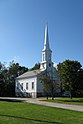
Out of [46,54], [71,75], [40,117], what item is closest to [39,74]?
[46,54]

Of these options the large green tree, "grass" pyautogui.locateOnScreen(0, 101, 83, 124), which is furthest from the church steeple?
"grass" pyautogui.locateOnScreen(0, 101, 83, 124)

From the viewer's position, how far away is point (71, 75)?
3928 cm

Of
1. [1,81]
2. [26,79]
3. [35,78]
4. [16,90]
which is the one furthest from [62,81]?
[1,81]

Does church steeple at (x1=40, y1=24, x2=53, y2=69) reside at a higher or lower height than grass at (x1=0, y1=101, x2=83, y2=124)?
higher

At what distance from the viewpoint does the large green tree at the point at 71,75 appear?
39281mm

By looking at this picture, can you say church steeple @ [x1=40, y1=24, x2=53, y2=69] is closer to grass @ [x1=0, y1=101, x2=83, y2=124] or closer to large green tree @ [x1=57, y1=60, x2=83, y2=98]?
large green tree @ [x1=57, y1=60, x2=83, y2=98]

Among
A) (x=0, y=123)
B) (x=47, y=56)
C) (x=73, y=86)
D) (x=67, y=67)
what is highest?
(x=47, y=56)

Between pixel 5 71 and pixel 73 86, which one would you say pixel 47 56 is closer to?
pixel 73 86

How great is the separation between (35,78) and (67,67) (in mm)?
18139

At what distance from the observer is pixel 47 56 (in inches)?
2286

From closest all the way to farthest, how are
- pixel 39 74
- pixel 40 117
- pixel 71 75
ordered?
pixel 40 117, pixel 71 75, pixel 39 74

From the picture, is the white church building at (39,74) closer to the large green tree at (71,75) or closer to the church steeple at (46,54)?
the church steeple at (46,54)

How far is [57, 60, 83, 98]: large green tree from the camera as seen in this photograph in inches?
1547

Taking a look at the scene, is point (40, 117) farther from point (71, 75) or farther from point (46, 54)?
point (46, 54)
